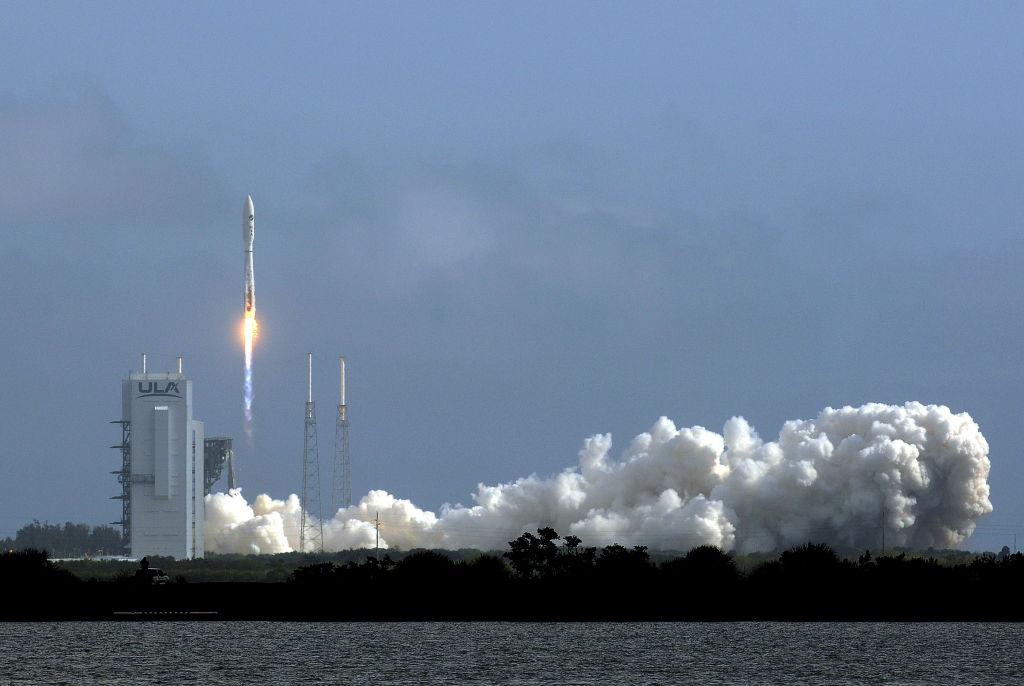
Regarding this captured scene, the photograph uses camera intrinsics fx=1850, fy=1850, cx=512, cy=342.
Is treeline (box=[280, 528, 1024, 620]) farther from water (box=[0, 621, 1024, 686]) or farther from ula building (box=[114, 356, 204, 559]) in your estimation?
ula building (box=[114, 356, 204, 559])

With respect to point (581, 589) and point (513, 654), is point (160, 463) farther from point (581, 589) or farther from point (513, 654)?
point (513, 654)

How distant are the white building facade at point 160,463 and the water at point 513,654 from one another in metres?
22.4

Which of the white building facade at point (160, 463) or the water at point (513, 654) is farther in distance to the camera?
the white building facade at point (160, 463)

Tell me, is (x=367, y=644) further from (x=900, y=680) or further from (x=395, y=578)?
(x=900, y=680)

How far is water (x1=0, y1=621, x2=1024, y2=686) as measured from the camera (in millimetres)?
106188

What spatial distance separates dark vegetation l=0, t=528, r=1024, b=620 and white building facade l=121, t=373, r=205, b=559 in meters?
20.0

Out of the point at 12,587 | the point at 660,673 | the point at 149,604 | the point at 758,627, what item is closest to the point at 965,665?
the point at 660,673

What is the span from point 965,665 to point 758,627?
41.4 metres

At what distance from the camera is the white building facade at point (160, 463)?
17875cm

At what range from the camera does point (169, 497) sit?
179500 millimetres

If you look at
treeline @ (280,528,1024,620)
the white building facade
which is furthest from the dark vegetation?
the white building facade

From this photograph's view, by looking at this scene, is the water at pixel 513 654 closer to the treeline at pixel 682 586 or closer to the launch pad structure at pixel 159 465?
the treeline at pixel 682 586

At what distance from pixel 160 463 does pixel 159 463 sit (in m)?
0.10

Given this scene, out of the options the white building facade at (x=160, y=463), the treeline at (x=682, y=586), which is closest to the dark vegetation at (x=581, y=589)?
the treeline at (x=682, y=586)
